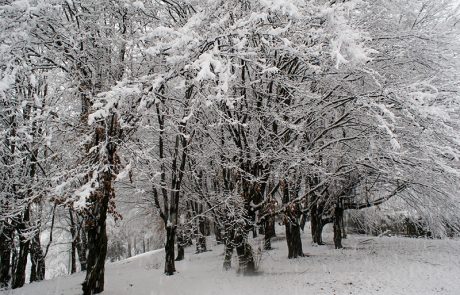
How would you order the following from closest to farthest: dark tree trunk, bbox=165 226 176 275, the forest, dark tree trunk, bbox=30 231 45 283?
the forest → dark tree trunk, bbox=165 226 176 275 → dark tree trunk, bbox=30 231 45 283

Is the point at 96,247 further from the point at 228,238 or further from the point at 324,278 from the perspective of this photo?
the point at 324,278

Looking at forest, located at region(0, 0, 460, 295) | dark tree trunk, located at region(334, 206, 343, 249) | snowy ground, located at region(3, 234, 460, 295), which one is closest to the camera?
forest, located at region(0, 0, 460, 295)

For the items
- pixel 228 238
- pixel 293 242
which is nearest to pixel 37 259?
pixel 228 238

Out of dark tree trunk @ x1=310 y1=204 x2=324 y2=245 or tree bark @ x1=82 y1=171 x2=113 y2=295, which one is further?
dark tree trunk @ x1=310 y1=204 x2=324 y2=245

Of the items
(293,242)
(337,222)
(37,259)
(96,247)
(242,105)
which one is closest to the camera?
(96,247)

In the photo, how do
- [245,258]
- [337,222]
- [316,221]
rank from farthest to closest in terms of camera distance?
[316,221]
[337,222]
[245,258]

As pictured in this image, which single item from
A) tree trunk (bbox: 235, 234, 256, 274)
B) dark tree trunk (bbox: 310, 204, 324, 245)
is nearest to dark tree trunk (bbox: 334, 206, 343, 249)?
dark tree trunk (bbox: 310, 204, 324, 245)

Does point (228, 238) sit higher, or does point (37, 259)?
point (228, 238)

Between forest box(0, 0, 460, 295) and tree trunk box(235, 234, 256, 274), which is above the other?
forest box(0, 0, 460, 295)

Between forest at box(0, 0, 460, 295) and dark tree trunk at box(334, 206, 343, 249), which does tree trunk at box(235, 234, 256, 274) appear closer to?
forest at box(0, 0, 460, 295)

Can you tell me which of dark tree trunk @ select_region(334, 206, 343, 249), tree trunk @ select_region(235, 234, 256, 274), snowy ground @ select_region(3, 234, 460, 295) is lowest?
snowy ground @ select_region(3, 234, 460, 295)

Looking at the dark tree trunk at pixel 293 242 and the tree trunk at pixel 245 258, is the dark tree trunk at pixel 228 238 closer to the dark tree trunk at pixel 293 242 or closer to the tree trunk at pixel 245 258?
the tree trunk at pixel 245 258

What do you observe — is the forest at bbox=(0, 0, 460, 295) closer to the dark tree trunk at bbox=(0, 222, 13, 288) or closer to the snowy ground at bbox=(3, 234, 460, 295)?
the dark tree trunk at bbox=(0, 222, 13, 288)

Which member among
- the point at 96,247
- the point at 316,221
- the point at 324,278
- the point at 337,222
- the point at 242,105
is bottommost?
the point at 324,278
